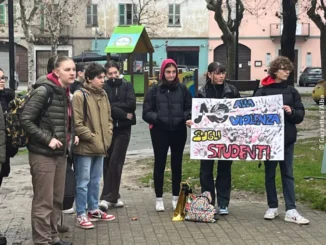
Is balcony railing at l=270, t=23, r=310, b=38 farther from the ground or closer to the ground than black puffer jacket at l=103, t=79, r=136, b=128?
farther from the ground

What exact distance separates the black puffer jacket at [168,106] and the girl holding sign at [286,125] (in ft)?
2.94

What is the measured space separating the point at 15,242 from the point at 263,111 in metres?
3.10

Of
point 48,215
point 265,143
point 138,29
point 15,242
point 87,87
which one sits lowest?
point 15,242

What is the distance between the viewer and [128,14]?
2051 inches

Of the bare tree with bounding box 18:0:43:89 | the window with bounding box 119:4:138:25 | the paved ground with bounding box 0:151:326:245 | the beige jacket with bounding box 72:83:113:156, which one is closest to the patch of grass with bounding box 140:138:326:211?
the paved ground with bounding box 0:151:326:245

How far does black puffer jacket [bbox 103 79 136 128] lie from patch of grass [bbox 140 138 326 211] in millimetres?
1860

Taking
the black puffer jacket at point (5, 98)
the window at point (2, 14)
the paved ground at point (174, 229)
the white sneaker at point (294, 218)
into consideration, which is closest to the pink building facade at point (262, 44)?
the window at point (2, 14)

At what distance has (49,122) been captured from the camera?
5.33 meters

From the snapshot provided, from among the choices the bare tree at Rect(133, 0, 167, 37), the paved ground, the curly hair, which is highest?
the bare tree at Rect(133, 0, 167, 37)

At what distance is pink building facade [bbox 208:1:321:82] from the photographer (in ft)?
168

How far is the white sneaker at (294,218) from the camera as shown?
6555 millimetres

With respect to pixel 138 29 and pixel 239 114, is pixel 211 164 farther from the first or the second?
pixel 138 29

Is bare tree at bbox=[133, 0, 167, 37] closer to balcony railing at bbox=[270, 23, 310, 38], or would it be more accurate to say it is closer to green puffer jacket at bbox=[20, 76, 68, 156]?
balcony railing at bbox=[270, 23, 310, 38]

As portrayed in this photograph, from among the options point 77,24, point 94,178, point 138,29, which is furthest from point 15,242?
A: point 77,24
